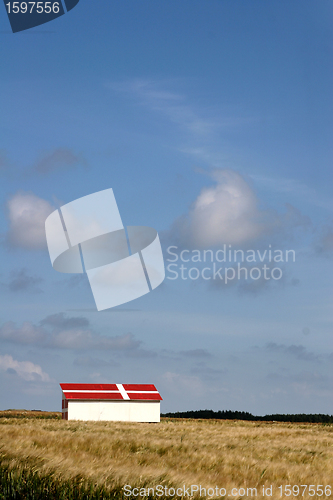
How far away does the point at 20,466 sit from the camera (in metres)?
11.4

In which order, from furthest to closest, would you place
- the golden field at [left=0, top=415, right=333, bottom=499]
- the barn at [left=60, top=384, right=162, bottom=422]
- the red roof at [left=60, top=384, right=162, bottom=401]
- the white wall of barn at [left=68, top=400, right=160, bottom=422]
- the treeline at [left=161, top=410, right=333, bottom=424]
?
the treeline at [left=161, top=410, right=333, bottom=424] < the red roof at [left=60, top=384, right=162, bottom=401] < the barn at [left=60, top=384, right=162, bottom=422] < the white wall of barn at [left=68, top=400, right=160, bottom=422] < the golden field at [left=0, top=415, right=333, bottom=499]

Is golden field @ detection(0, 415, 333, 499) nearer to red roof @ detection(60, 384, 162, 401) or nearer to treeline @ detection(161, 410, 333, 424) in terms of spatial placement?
red roof @ detection(60, 384, 162, 401)

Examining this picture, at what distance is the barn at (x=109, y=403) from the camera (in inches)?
2279

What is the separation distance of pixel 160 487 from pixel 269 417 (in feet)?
325

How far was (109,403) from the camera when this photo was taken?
58500 mm

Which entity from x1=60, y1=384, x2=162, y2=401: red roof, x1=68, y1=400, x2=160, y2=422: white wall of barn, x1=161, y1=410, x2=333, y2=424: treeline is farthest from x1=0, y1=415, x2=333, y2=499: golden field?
x1=161, y1=410, x2=333, y2=424: treeline

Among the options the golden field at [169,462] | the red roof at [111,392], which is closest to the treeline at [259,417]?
the red roof at [111,392]

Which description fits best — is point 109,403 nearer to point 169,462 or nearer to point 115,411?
point 115,411

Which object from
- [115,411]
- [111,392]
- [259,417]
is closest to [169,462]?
[115,411]

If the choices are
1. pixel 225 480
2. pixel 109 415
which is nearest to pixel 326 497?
pixel 225 480

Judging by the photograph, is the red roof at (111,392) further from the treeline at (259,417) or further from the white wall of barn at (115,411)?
the treeline at (259,417)

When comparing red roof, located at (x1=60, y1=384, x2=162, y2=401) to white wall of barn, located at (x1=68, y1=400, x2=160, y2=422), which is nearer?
white wall of barn, located at (x1=68, y1=400, x2=160, y2=422)

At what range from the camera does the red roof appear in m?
58.6

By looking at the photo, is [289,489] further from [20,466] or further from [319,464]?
[20,466]
